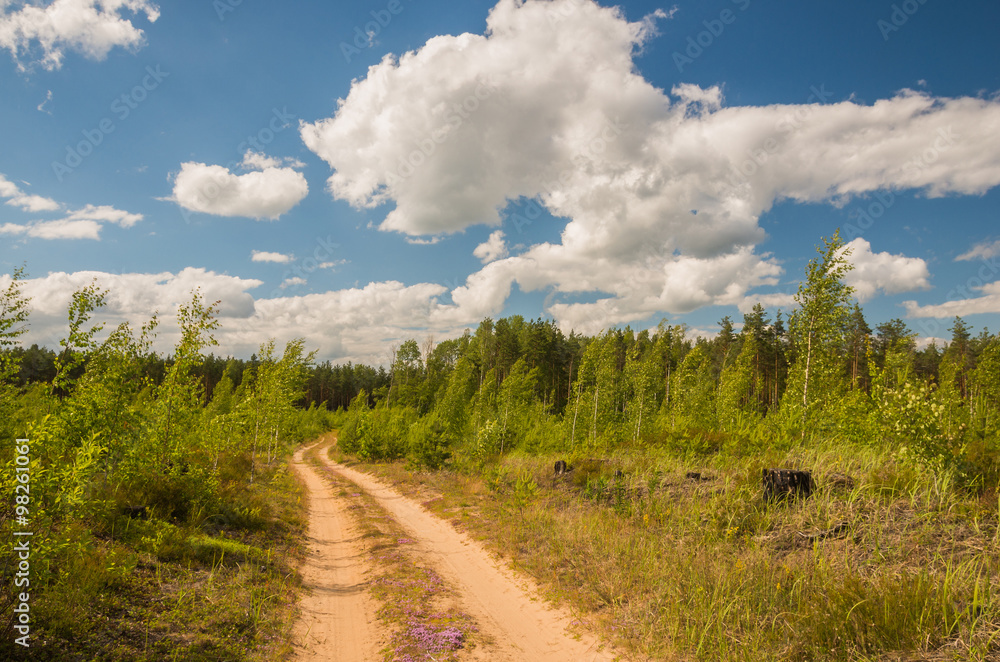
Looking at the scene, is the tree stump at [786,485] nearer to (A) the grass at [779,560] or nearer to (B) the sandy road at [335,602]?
(A) the grass at [779,560]

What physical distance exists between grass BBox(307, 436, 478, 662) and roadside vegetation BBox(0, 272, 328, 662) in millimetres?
1627

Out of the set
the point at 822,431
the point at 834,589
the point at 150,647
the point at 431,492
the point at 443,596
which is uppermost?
the point at 822,431

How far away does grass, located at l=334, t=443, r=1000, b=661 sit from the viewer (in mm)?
5051

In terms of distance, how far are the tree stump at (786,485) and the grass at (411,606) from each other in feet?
21.8

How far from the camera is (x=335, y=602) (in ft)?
26.5

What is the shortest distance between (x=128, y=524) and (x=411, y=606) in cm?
575

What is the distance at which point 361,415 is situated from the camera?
116ft

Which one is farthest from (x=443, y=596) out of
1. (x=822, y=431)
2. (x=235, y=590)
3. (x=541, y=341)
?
(x=541, y=341)

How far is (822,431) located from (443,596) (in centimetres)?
1287

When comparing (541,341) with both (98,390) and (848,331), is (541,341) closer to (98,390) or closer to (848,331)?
(848,331)

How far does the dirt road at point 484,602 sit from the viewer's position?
630 centimetres

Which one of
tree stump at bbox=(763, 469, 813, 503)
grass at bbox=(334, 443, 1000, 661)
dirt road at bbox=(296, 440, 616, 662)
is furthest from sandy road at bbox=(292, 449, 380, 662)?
tree stump at bbox=(763, 469, 813, 503)

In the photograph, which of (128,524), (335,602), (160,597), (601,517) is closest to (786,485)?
(601,517)

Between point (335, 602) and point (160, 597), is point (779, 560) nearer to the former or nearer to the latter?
point (335, 602)
